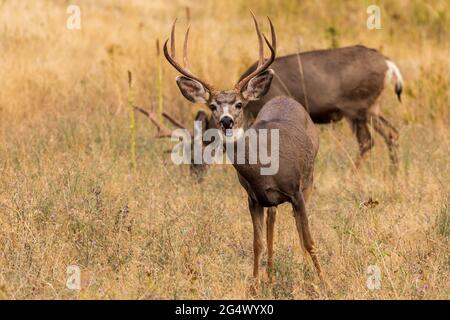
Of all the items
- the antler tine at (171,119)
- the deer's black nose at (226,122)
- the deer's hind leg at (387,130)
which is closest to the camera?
the deer's black nose at (226,122)

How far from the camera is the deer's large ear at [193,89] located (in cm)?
677

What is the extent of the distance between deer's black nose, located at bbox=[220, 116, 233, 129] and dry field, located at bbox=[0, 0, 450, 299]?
2.77 ft

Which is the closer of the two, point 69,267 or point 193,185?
point 69,267

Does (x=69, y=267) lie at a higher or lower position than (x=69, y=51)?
lower

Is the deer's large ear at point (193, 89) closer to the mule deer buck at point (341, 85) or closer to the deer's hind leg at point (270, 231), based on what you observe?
the deer's hind leg at point (270, 231)

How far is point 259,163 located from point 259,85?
27.5 inches

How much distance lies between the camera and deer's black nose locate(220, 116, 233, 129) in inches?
243

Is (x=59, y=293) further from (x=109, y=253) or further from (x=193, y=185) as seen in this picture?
(x=193, y=185)

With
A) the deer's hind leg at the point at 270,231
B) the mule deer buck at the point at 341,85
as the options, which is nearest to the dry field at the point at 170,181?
the deer's hind leg at the point at 270,231
